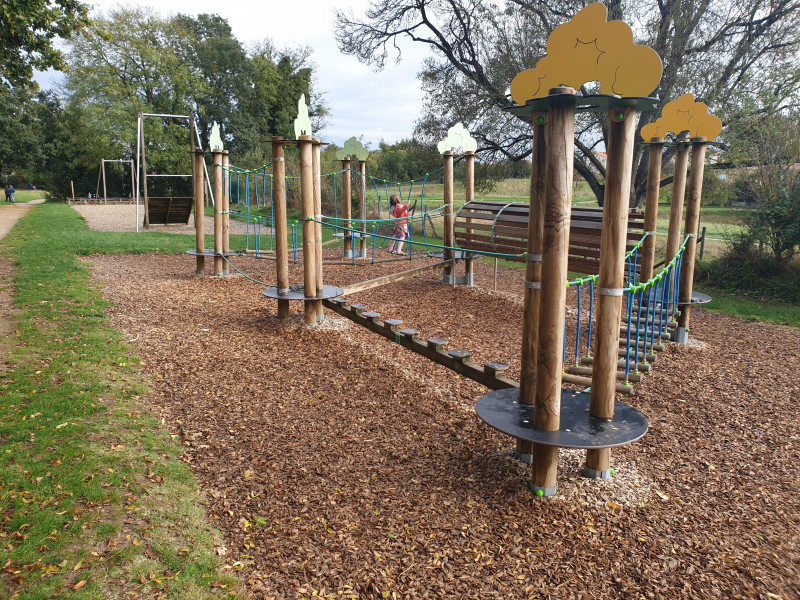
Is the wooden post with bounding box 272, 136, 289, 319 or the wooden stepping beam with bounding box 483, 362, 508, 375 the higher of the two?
the wooden post with bounding box 272, 136, 289, 319

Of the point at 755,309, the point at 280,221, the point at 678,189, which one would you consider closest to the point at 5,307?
the point at 280,221

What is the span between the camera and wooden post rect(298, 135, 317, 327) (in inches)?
270

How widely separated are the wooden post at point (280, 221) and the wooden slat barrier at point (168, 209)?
1219cm

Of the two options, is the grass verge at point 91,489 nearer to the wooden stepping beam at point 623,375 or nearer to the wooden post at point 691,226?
the wooden stepping beam at point 623,375

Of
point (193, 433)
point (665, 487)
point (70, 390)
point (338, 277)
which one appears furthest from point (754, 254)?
point (70, 390)

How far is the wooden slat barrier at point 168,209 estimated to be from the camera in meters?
18.4

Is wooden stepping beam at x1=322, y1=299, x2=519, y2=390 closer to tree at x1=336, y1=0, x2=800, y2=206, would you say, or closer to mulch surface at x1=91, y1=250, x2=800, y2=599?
mulch surface at x1=91, y1=250, x2=800, y2=599

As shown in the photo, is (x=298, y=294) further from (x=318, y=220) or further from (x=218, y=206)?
(x=218, y=206)

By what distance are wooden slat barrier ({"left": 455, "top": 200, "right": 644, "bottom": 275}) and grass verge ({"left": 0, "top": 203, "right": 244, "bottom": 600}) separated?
4.56 meters

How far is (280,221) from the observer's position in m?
Answer: 7.33

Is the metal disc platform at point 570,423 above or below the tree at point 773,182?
below

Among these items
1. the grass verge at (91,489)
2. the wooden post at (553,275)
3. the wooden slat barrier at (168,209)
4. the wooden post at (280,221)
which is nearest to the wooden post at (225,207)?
the wooden post at (280,221)

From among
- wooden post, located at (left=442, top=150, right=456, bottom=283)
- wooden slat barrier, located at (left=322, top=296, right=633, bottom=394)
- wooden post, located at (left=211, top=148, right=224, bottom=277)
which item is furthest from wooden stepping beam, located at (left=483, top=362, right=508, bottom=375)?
wooden post, located at (left=211, top=148, right=224, bottom=277)

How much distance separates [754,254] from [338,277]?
27.6 feet
